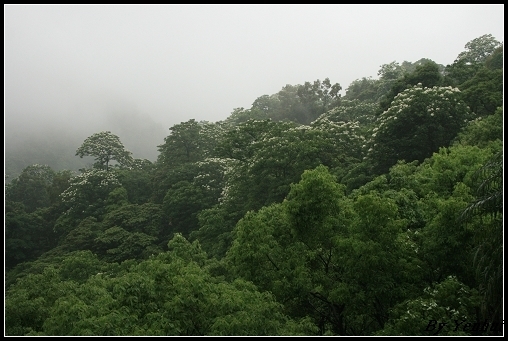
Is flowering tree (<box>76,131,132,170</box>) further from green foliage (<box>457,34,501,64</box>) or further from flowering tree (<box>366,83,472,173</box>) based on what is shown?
green foliage (<box>457,34,501,64</box>)

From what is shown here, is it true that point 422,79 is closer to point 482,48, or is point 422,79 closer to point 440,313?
point 482,48

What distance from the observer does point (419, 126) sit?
2109cm

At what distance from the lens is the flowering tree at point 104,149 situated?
123 feet

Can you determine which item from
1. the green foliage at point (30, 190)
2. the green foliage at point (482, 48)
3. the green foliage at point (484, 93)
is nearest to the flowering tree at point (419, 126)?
the green foliage at point (484, 93)

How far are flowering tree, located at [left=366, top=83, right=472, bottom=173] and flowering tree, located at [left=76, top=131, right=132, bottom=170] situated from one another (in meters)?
23.6

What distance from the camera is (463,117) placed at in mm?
21000

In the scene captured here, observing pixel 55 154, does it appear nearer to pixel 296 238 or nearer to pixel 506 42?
pixel 296 238

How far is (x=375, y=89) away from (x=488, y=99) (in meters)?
23.1

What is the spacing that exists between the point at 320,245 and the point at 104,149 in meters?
31.0

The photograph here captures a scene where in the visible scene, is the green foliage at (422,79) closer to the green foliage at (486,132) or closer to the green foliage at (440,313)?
the green foliage at (486,132)

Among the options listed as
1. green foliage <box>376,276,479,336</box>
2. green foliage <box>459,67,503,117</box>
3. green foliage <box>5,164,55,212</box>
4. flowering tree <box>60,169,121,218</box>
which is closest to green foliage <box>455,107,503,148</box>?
green foliage <box>459,67,503,117</box>

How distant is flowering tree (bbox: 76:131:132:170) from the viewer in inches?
1479

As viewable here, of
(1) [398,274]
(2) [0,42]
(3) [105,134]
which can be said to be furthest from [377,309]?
(3) [105,134]

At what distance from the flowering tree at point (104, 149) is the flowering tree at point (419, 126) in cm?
2359
